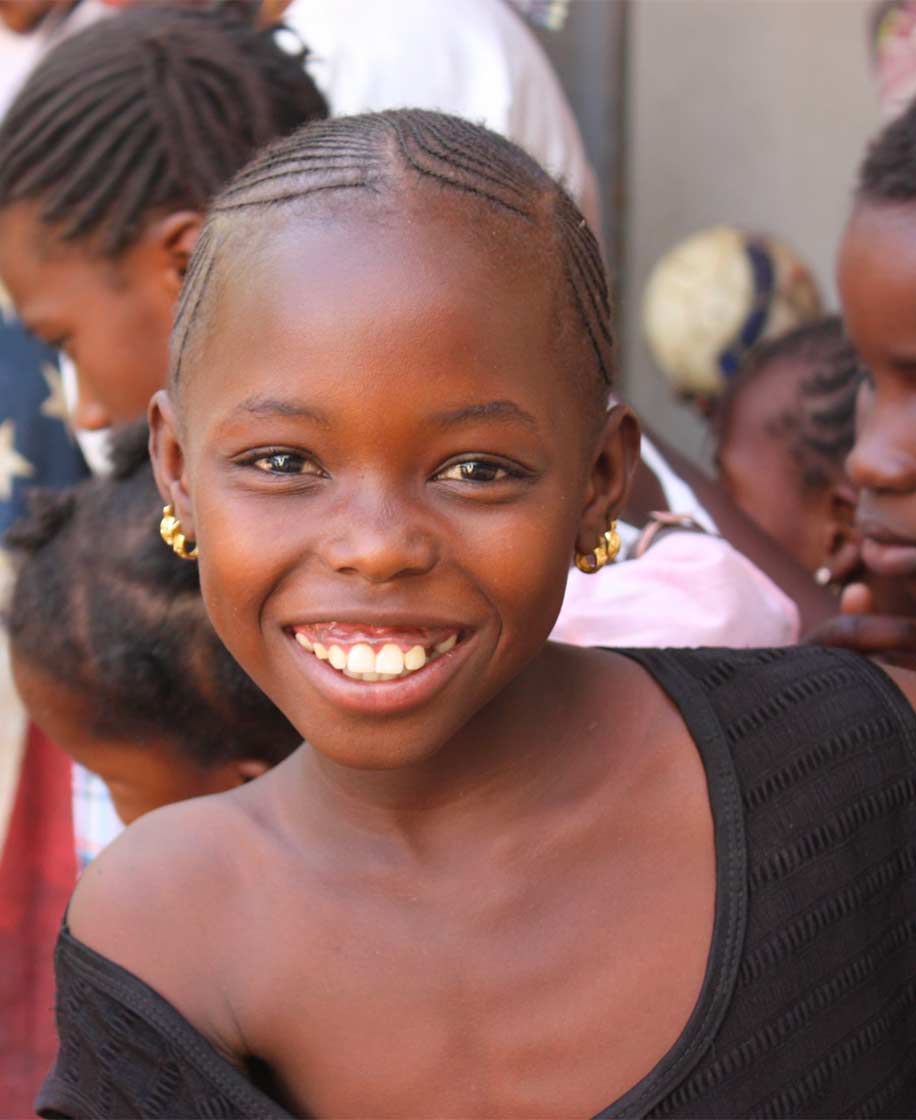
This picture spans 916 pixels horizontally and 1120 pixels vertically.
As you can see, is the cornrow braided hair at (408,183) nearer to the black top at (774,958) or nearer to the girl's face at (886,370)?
the black top at (774,958)

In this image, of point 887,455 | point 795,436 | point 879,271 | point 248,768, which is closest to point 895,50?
point 795,436

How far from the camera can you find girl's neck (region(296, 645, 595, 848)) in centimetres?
146

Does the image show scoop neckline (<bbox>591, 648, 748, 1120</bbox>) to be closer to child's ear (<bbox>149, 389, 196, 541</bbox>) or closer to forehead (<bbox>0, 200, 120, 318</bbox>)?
child's ear (<bbox>149, 389, 196, 541</bbox>)

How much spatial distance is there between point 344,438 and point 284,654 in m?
0.21

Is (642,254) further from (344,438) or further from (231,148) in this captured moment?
(344,438)

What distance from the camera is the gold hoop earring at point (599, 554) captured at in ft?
4.72

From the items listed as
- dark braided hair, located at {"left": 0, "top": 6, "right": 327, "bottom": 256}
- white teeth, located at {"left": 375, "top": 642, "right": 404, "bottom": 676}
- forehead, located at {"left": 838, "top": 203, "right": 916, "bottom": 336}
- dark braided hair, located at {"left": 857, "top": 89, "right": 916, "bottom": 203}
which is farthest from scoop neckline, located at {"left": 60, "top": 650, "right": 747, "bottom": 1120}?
dark braided hair, located at {"left": 0, "top": 6, "right": 327, "bottom": 256}

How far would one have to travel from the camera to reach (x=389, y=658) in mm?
1279

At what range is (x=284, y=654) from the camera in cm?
134

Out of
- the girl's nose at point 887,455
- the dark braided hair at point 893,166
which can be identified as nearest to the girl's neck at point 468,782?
the girl's nose at point 887,455

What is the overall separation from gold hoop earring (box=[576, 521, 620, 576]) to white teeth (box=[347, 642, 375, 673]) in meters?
0.24

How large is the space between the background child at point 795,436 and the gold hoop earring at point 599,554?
62.3 inches

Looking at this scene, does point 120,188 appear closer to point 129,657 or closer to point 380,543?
point 129,657

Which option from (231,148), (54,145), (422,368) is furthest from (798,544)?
(422,368)
